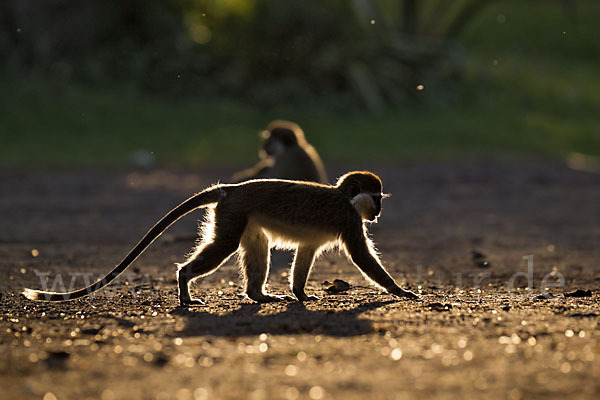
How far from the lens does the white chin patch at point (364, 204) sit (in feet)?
23.7

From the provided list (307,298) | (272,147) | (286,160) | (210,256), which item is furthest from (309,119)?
(210,256)

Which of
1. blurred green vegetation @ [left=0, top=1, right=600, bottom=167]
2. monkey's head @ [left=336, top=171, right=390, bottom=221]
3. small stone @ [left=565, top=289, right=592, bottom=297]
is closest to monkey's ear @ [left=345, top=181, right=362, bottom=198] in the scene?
monkey's head @ [left=336, top=171, right=390, bottom=221]

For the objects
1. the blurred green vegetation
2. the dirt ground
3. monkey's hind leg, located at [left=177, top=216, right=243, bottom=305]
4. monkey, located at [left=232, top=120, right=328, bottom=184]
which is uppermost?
the blurred green vegetation

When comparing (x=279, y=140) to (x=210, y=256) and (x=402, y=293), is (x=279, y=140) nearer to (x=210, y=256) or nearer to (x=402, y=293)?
(x=402, y=293)

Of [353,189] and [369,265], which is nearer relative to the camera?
[369,265]

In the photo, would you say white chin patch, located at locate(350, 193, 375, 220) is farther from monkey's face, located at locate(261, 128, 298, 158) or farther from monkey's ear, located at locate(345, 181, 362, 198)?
monkey's face, located at locate(261, 128, 298, 158)

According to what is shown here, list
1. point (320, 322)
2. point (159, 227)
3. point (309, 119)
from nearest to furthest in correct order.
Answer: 1. point (320, 322)
2. point (159, 227)
3. point (309, 119)

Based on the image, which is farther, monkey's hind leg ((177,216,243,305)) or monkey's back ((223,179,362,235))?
monkey's back ((223,179,362,235))

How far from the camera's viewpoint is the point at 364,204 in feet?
23.9

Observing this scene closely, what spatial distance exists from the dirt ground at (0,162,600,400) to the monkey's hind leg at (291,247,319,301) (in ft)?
0.89

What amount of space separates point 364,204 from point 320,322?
1.69m

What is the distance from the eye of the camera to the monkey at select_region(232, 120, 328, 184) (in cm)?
1105

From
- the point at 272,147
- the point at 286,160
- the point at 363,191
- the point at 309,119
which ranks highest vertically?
the point at 309,119

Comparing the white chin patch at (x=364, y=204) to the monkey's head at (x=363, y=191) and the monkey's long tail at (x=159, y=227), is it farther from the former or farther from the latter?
the monkey's long tail at (x=159, y=227)
